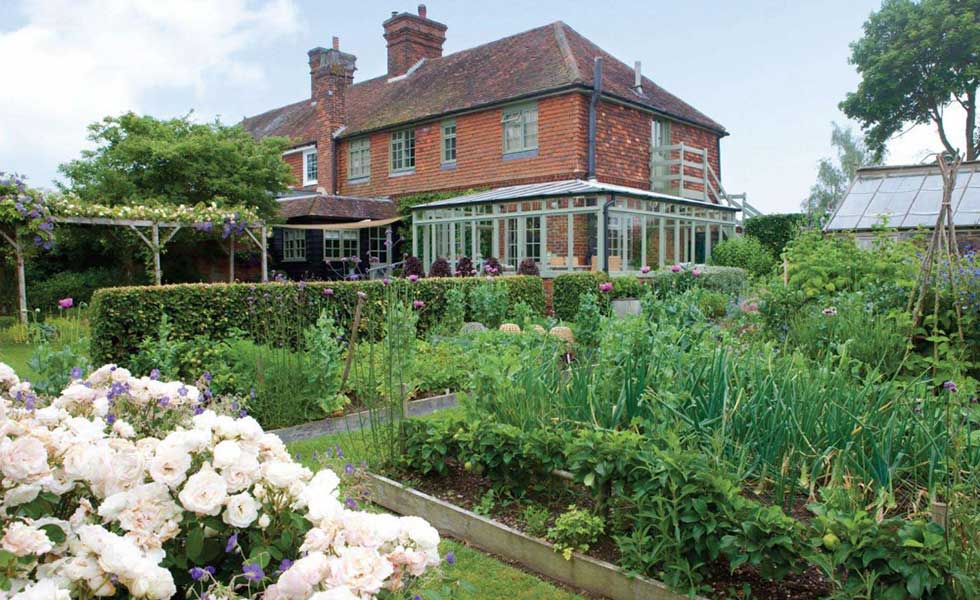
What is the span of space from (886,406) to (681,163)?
20297mm

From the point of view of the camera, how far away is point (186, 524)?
189cm

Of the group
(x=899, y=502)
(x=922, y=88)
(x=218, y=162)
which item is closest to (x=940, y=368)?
(x=899, y=502)

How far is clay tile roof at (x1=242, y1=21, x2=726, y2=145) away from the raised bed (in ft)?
49.4

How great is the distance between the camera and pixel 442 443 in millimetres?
4293

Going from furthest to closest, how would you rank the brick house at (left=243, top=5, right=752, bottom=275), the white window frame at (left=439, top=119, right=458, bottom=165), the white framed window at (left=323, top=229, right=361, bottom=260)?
the white framed window at (left=323, top=229, right=361, bottom=260)
the white window frame at (left=439, top=119, right=458, bottom=165)
the brick house at (left=243, top=5, right=752, bottom=275)

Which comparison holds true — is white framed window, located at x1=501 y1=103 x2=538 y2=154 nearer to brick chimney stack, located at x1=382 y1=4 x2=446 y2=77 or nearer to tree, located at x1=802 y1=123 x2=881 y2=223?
brick chimney stack, located at x1=382 y1=4 x2=446 y2=77

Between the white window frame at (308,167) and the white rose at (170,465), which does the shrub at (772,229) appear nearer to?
the white window frame at (308,167)

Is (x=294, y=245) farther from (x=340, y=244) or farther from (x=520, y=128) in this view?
(x=520, y=128)

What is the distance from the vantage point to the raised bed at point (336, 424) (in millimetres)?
5938

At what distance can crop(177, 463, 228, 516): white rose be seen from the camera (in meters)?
1.73

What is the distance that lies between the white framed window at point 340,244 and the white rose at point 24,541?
75.9ft

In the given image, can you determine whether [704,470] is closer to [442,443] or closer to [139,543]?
[442,443]

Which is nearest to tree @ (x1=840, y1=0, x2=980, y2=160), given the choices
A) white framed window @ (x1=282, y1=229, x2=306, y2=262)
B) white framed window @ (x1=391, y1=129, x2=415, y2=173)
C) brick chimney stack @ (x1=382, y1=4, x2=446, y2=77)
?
brick chimney stack @ (x1=382, y1=4, x2=446, y2=77)

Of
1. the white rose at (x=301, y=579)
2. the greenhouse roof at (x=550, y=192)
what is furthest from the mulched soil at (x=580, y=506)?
the greenhouse roof at (x=550, y=192)
